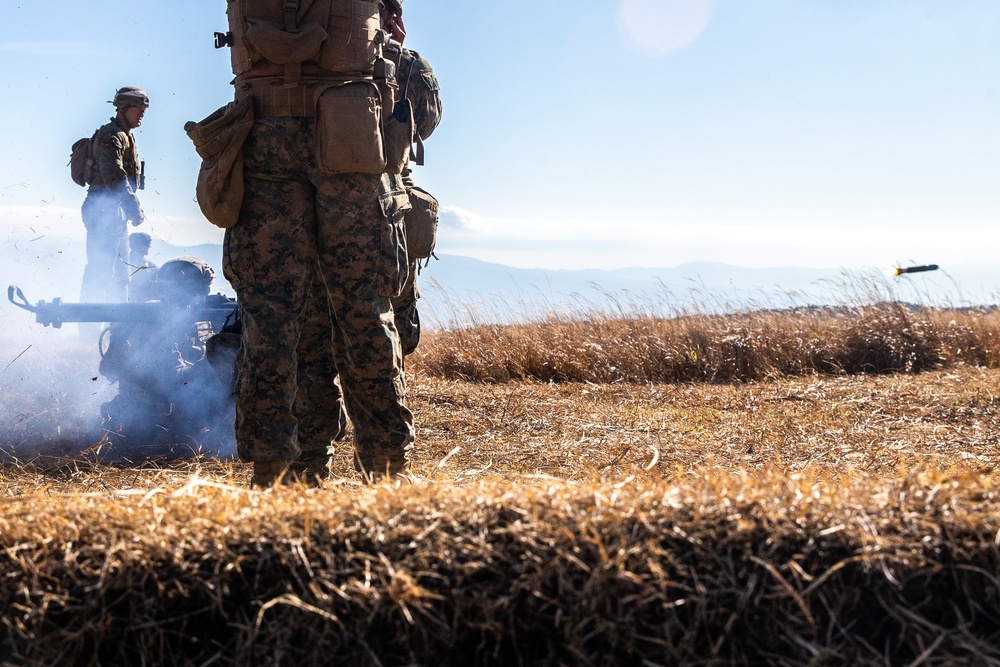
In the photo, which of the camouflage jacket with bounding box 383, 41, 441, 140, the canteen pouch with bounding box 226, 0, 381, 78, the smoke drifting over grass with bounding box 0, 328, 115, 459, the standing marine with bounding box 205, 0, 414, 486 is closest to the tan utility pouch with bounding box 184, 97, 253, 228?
the standing marine with bounding box 205, 0, 414, 486

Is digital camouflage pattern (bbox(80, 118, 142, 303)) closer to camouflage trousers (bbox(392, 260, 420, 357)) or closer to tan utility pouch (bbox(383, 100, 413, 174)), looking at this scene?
camouflage trousers (bbox(392, 260, 420, 357))

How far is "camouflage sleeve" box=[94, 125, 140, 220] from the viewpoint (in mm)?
7637

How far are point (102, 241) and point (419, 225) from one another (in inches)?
179

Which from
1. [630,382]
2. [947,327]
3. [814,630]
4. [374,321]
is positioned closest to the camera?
[814,630]

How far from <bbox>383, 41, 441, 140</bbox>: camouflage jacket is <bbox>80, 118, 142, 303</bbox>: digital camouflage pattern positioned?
14.2 ft

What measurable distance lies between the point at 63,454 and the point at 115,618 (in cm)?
333

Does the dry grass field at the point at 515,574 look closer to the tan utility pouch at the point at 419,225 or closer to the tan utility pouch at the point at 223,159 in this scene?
the tan utility pouch at the point at 223,159

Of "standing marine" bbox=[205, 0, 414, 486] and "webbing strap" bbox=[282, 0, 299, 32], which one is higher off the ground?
"webbing strap" bbox=[282, 0, 299, 32]

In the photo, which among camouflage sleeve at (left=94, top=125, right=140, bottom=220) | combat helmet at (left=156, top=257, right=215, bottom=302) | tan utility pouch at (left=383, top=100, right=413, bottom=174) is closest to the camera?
tan utility pouch at (left=383, top=100, right=413, bottom=174)

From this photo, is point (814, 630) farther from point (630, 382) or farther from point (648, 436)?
point (630, 382)

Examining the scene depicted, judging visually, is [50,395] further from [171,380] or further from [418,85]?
[418,85]

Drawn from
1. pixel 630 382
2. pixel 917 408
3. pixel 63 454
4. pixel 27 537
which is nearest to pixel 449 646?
pixel 27 537

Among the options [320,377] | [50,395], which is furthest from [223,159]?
[50,395]

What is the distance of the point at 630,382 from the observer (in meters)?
7.55
